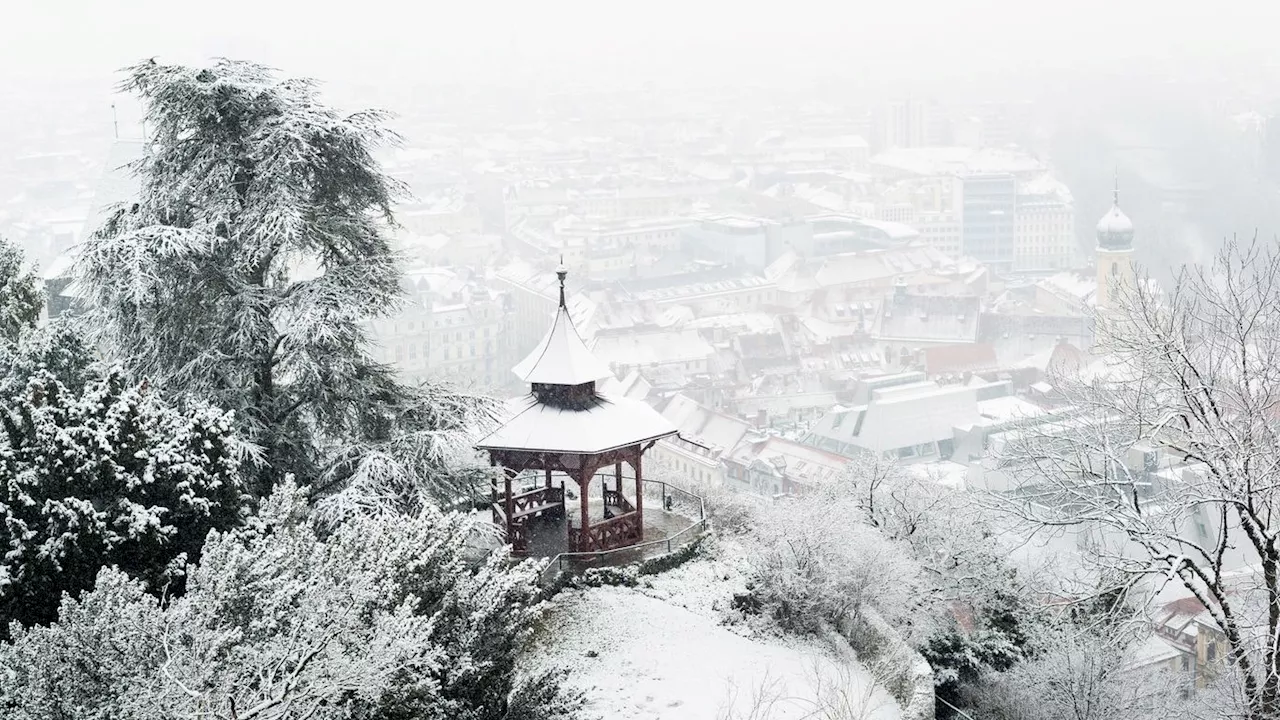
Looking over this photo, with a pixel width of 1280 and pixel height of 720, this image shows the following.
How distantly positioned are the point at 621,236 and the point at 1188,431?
74009 mm

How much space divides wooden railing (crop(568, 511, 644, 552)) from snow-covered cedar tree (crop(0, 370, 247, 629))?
5238 millimetres

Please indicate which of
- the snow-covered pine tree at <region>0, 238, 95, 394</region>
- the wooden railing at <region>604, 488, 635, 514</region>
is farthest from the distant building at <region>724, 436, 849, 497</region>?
the snow-covered pine tree at <region>0, 238, 95, 394</region>

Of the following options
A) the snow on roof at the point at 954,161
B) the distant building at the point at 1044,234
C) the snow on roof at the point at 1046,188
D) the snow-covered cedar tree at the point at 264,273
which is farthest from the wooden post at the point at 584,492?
the snow on roof at the point at 954,161

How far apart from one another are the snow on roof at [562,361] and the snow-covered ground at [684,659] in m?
2.36

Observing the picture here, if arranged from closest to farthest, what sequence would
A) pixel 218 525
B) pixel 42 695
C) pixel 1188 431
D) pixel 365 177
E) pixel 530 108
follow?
pixel 42 695
pixel 218 525
pixel 1188 431
pixel 365 177
pixel 530 108

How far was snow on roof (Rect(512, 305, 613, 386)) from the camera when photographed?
529 inches

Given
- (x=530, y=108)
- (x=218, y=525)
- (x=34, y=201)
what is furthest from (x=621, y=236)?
(x=218, y=525)

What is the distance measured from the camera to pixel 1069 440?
10.3 m

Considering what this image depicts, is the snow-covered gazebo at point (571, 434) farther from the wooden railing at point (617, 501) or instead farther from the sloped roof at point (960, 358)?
the sloped roof at point (960, 358)

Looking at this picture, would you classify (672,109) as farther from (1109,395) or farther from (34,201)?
(1109,395)

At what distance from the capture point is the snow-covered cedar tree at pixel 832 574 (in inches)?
490

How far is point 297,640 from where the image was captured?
6.33m

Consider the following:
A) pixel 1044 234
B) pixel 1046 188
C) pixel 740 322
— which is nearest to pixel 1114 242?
pixel 740 322

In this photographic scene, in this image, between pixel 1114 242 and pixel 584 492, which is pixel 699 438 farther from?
pixel 584 492
